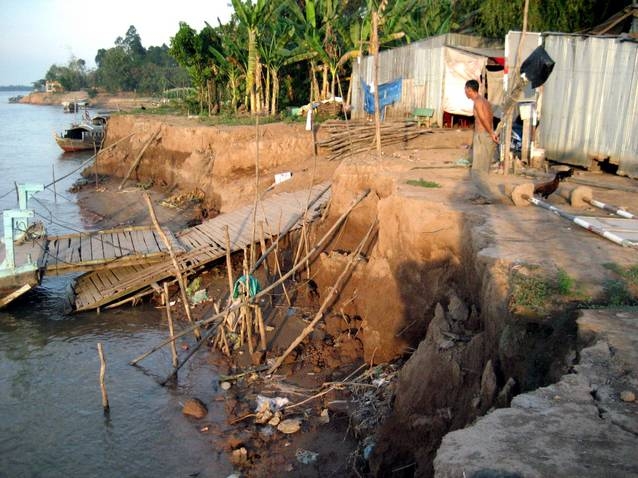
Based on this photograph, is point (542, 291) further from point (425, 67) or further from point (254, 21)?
point (254, 21)

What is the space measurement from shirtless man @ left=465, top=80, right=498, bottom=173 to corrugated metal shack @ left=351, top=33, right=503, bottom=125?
637 cm

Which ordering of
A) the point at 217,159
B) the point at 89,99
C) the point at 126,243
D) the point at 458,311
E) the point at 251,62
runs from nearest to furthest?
1. the point at 458,311
2. the point at 126,243
3. the point at 217,159
4. the point at 251,62
5. the point at 89,99

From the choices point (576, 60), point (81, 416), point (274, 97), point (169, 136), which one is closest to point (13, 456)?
point (81, 416)

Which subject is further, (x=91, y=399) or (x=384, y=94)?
(x=384, y=94)

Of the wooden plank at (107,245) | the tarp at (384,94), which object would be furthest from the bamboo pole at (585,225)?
the tarp at (384,94)

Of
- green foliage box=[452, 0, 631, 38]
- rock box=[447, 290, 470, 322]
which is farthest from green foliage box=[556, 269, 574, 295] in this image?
green foliage box=[452, 0, 631, 38]

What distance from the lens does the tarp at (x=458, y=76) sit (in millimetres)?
15695

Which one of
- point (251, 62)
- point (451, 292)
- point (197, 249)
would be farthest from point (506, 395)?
point (251, 62)

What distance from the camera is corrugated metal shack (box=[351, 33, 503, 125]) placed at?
16.2 m

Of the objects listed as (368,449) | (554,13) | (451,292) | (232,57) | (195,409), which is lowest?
(195,409)

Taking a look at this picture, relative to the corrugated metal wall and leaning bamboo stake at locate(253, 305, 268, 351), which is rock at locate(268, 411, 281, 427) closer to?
leaning bamboo stake at locate(253, 305, 268, 351)

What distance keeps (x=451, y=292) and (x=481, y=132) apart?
3.74 metres

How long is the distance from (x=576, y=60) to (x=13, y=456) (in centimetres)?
1124

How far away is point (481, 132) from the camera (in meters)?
9.84
